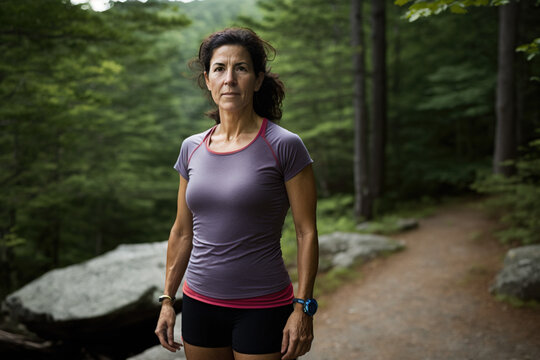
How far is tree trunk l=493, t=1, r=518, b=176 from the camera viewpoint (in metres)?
8.76

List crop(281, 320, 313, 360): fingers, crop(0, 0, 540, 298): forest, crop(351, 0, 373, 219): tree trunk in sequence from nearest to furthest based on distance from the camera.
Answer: crop(281, 320, 313, 360): fingers, crop(0, 0, 540, 298): forest, crop(351, 0, 373, 219): tree trunk

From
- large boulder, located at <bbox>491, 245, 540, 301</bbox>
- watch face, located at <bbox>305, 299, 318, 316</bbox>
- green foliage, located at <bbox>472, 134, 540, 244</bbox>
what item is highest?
watch face, located at <bbox>305, 299, 318, 316</bbox>

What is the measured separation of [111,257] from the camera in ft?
20.9

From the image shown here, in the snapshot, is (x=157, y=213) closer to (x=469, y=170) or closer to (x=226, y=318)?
(x=469, y=170)

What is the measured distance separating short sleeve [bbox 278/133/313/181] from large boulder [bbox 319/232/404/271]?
5.63m

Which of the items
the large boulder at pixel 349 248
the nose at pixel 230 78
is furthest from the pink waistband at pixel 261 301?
Result: the large boulder at pixel 349 248

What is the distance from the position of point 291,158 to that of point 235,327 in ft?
2.55

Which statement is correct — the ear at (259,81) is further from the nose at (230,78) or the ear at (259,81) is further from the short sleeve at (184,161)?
the short sleeve at (184,161)

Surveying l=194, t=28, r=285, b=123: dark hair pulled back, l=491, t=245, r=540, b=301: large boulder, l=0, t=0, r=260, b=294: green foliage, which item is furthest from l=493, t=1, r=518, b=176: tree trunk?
l=194, t=28, r=285, b=123: dark hair pulled back

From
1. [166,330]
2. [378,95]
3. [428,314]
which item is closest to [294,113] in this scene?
[378,95]

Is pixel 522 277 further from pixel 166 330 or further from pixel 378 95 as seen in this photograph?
pixel 378 95

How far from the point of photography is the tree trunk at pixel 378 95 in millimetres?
11529

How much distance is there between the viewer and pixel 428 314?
199 inches

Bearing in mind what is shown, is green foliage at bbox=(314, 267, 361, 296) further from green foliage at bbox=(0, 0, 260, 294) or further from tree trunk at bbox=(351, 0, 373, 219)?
tree trunk at bbox=(351, 0, 373, 219)
